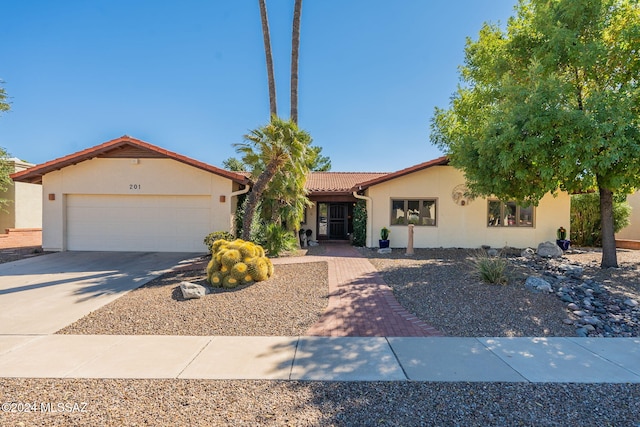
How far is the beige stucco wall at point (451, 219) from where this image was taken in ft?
45.2

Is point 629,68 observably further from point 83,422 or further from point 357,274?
point 83,422

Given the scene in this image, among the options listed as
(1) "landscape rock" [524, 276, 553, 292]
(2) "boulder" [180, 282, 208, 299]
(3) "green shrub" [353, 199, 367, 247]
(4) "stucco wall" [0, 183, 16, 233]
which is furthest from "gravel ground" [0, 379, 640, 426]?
(4) "stucco wall" [0, 183, 16, 233]

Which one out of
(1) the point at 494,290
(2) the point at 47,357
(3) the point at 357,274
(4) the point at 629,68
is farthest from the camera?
(3) the point at 357,274

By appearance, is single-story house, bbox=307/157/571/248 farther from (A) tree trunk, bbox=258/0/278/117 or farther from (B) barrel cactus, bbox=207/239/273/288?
(B) barrel cactus, bbox=207/239/273/288

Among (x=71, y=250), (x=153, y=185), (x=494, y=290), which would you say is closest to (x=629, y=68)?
(x=494, y=290)

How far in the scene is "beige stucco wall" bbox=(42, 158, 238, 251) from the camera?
12594mm

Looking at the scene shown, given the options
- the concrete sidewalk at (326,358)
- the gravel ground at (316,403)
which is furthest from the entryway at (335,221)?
the concrete sidewalk at (326,358)

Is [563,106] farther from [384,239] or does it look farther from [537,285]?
[384,239]


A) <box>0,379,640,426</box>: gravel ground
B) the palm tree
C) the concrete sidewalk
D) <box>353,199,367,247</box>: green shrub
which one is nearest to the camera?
<box>0,379,640,426</box>: gravel ground

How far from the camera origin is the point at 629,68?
8102 mm

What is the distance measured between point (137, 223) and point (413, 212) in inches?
483

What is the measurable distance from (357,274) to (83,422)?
677 centimetres

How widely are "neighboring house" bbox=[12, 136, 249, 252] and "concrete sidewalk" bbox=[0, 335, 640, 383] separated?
327 inches

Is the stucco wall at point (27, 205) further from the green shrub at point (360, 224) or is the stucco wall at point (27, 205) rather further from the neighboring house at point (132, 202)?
the green shrub at point (360, 224)
